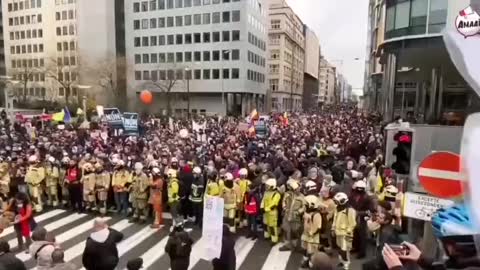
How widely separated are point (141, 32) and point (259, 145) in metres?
60.7

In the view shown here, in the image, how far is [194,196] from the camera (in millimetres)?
11344

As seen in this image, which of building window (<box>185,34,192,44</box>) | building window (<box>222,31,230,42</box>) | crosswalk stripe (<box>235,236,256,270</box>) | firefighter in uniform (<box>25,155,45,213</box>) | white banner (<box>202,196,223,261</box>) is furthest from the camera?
building window (<box>185,34,192,44</box>)

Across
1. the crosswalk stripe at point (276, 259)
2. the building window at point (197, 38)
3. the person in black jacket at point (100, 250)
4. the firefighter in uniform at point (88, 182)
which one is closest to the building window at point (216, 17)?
the building window at point (197, 38)

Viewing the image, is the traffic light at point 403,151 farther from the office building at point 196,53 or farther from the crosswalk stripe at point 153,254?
the office building at point 196,53

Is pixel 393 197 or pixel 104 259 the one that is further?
pixel 393 197

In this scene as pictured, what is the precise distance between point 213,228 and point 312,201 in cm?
317

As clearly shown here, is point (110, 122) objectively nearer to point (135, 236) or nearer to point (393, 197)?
point (135, 236)

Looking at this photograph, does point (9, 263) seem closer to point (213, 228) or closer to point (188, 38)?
point (213, 228)

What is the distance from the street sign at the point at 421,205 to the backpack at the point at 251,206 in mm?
5538

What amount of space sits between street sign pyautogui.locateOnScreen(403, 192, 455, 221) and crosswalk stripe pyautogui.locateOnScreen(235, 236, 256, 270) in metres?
4.51

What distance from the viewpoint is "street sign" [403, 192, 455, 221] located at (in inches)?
193

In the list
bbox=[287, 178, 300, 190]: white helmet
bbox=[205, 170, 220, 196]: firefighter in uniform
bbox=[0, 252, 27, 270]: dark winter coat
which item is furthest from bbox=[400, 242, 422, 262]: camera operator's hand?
bbox=[205, 170, 220, 196]: firefighter in uniform

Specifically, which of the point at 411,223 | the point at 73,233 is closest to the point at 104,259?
the point at 411,223

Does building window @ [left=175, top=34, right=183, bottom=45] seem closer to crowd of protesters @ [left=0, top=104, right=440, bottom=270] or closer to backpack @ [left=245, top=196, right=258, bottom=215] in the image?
crowd of protesters @ [left=0, top=104, right=440, bottom=270]
